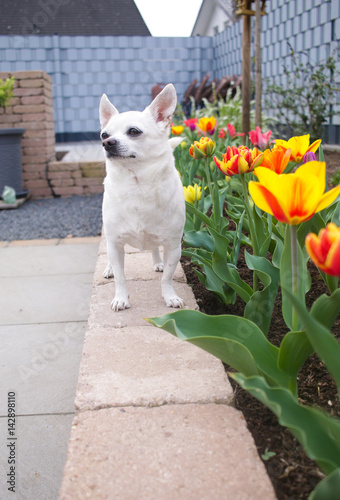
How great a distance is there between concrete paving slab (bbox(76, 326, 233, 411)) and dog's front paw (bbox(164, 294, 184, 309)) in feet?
0.91

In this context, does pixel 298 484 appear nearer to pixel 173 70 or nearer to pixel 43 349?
pixel 43 349

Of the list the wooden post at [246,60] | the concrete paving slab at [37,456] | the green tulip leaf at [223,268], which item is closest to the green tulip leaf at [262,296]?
the green tulip leaf at [223,268]

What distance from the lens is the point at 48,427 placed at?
1815 mm

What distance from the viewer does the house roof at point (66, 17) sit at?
12.8 feet

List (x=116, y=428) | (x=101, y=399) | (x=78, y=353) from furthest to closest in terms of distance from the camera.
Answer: (x=78, y=353)
(x=101, y=399)
(x=116, y=428)

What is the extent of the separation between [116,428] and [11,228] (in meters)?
4.15

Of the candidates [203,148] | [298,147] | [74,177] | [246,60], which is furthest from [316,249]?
[74,177]

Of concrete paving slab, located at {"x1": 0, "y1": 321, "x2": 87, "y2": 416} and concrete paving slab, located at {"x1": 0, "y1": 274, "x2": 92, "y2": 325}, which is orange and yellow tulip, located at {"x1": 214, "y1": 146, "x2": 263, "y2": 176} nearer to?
concrete paving slab, located at {"x1": 0, "y1": 321, "x2": 87, "y2": 416}

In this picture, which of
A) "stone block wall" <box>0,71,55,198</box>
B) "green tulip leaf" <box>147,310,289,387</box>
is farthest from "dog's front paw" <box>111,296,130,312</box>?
"stone block wall" <box>0,71,55,198</box>

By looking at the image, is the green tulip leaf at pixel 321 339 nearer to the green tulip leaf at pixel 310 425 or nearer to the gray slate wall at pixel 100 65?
the green tulip leaf at pixel 310 425

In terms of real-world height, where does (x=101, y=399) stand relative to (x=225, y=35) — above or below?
below

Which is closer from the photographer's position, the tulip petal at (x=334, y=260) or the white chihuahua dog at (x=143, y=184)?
the tulip petal at (x=334, y=260)

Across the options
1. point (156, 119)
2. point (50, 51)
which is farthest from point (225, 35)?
point (156, 119)

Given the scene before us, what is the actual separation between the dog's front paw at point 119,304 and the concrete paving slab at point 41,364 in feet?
1.09
